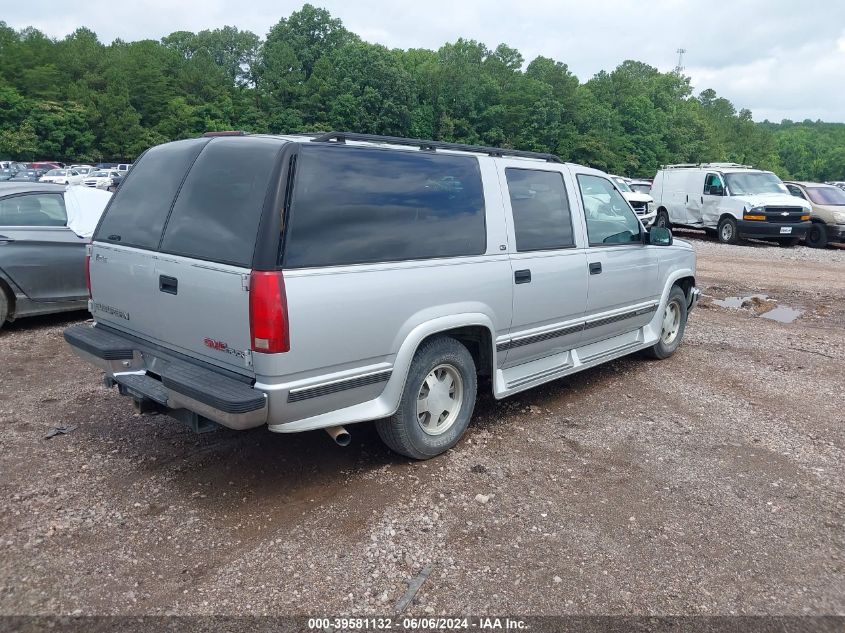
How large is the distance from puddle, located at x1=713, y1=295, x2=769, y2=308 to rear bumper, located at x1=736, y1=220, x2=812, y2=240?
7851mm

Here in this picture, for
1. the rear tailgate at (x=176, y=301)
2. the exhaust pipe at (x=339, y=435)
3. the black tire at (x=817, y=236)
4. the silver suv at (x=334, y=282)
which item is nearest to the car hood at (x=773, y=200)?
the black tire at (x=817, y=236)

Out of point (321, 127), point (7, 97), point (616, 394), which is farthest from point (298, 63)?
point (616, 394)

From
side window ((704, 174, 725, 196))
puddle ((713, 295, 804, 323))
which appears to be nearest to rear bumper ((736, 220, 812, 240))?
side window ((704, 174, 725, 196))

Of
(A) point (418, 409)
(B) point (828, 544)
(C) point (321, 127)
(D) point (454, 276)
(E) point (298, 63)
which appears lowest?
(B) point (828, 544)

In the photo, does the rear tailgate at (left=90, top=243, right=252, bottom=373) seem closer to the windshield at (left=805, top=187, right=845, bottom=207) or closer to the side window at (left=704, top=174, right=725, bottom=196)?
the side window at (left=704, top=174, right=725, bottom=196)

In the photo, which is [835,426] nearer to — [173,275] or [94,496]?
[173,275]

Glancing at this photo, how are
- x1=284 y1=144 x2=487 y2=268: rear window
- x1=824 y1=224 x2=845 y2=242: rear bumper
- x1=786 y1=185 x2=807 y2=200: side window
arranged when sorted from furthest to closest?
1. x1=786 y1=185 x2=807 y2=200: side window
2. x1=824 y1=224 x2=845 y2=242: rear bumper
3. x1=284 y1=144 x2=487 y2=268: rear window

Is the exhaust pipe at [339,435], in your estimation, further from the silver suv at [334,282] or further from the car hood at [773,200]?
the car hood at [773,200]

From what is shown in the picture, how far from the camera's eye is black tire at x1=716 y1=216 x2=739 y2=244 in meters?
18.3

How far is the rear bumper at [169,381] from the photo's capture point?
3.30 metres

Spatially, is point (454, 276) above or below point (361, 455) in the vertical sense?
above

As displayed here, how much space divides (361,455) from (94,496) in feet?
5.17

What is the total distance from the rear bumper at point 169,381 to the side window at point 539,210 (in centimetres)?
221

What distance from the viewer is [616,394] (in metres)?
5.78
